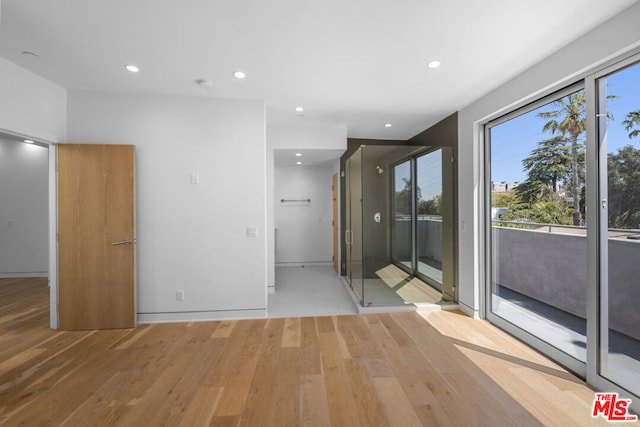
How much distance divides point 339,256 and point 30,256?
567 cm

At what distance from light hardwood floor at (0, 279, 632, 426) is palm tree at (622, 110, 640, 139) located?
1795mm

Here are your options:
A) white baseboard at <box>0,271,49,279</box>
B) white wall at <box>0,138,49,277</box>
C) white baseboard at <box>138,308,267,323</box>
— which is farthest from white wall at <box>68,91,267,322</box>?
white baseboard at <box>0,271,49,279</box>

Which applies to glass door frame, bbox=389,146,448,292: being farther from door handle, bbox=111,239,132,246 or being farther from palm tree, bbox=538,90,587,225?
door handle, bbox=111,239,132,246

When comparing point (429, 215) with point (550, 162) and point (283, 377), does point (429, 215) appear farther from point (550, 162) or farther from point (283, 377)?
point (283, 377)

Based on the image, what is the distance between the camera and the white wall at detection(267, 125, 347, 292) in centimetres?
387

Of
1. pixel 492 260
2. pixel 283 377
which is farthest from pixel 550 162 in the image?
pixel 283 377

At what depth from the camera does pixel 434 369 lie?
2.02m

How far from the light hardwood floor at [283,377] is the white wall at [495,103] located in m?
0.58

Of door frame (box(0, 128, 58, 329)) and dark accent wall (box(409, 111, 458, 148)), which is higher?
dark accent wall (box(409, 111, 458, 148))

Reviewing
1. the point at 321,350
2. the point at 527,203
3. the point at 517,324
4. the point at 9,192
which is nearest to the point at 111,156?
the point at 321,350

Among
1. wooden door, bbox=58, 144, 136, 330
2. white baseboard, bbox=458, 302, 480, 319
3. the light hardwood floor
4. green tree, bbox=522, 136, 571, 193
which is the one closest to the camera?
the light hardwood floor

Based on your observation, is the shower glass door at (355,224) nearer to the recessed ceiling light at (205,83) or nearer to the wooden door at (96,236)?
the recessed ceiling light at (205,83)

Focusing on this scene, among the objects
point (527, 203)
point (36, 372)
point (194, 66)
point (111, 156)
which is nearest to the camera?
point (36, 372)

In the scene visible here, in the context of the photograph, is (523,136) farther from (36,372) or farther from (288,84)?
(36,372)
